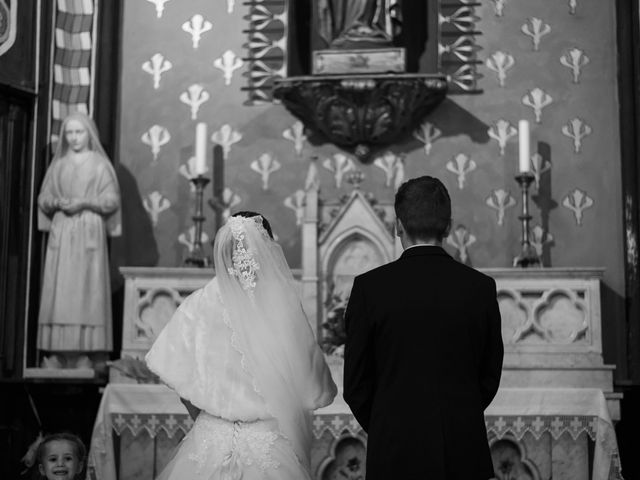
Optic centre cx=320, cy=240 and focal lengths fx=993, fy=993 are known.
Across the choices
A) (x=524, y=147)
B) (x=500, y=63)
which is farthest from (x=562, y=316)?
(x=500, y=63)

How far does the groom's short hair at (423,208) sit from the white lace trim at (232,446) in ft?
3.67

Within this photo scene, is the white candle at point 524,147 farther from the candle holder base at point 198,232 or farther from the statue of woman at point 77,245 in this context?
the statue of woman at point 77,245

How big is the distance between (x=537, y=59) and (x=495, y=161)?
2.54 feet

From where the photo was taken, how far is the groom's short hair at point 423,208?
307 centimetres

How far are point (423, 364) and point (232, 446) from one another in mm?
1049

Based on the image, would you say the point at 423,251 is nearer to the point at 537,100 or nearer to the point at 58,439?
the point at 58,439

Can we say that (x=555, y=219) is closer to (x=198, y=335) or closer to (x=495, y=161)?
(x=495, y=161)

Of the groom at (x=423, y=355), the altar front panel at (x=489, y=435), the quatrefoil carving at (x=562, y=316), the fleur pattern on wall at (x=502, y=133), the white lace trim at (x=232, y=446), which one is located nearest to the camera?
the groom at (x=423, y=355)

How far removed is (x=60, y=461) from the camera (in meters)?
4.72

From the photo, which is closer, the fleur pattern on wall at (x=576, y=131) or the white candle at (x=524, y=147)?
the white candle at (x=524, y=147)

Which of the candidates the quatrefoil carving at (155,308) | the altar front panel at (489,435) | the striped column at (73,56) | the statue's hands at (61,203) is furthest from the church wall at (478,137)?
the altar front panel at (489,435)

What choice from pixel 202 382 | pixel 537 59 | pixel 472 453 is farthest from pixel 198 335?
pixel 537 59

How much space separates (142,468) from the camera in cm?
551

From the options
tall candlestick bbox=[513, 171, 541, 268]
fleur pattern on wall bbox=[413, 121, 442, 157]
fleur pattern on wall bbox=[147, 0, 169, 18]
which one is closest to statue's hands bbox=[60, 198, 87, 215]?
fleur pattern on wall bbox=[147, 0, 169, 18]
